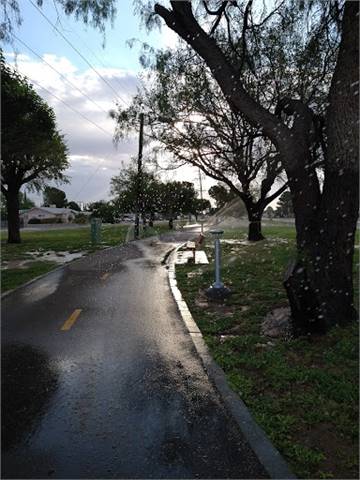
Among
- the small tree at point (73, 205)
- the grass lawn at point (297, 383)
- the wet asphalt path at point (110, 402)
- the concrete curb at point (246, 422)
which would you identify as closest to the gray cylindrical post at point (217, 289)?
the grass lawn at point (297, 383)

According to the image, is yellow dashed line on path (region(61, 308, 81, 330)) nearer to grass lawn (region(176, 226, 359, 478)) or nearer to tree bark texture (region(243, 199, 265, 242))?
grass lawn (region(176, 226, 359, 478))

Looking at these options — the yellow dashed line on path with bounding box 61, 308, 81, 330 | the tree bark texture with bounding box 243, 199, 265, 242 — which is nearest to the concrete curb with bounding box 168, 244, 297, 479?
the yellow dashed line on path with bounding box 61, 308, 81, 330

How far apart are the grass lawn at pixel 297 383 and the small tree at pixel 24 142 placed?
33.2ft

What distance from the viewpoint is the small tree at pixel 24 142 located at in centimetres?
1830

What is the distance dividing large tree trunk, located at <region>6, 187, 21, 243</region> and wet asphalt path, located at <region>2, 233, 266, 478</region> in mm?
21623

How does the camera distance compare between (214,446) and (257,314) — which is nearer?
(214,446)

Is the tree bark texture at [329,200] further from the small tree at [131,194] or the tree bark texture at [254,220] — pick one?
the small tree at [131,194]

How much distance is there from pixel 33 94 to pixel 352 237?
20368 mm

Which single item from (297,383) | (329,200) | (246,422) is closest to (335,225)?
(329,200)

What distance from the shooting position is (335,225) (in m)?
6.68

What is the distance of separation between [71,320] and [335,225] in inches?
190

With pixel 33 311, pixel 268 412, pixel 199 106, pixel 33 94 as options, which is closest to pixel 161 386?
pixel 268 412

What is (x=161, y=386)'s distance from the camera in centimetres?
534

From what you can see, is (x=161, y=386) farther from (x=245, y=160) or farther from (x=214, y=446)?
(x=245, y=160)
